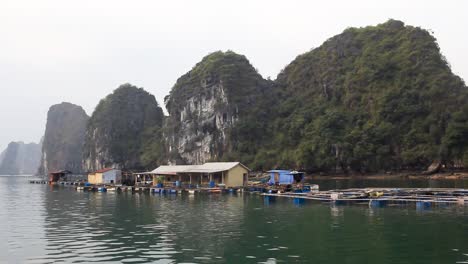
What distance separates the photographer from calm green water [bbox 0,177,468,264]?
19094 mm

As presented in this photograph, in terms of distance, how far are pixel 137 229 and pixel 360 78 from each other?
10572cm

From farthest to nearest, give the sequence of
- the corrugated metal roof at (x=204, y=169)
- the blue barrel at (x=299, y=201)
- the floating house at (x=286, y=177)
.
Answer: the corrugated metal roof at (x=204, y=169)
the floating house at (x=286, y=177)
the blue barrel at (x=299, y=201)

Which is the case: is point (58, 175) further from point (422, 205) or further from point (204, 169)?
point (422, 205)

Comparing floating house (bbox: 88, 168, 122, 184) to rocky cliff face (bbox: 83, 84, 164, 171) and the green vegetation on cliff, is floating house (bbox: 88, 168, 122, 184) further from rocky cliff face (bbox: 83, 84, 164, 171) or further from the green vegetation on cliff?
rocky cliff face (bbox: 83, 84, 164, 171)

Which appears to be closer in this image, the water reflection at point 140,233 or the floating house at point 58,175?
the water reflection at point 140,233

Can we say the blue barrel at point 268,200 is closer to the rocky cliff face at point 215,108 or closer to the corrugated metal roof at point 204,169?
the corrugated metal roof at point 204,169

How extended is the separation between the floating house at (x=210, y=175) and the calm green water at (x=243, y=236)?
23.7 m

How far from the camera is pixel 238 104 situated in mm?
138875

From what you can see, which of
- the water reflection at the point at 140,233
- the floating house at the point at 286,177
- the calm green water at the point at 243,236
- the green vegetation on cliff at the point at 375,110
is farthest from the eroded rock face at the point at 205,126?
the calm green water at the point at 243,236

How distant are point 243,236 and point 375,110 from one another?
98.2 metres

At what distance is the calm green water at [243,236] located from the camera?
62.6 ft

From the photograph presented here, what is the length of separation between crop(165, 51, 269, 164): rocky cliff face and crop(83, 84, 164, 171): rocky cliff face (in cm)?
2516

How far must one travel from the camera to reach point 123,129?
7224 inches

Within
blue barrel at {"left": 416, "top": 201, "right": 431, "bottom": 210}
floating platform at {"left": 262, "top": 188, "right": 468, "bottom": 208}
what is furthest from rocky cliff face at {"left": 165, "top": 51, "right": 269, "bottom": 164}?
blue barrel at {"left": 416, "top": 201, "right": 431, "bottom": 210}
